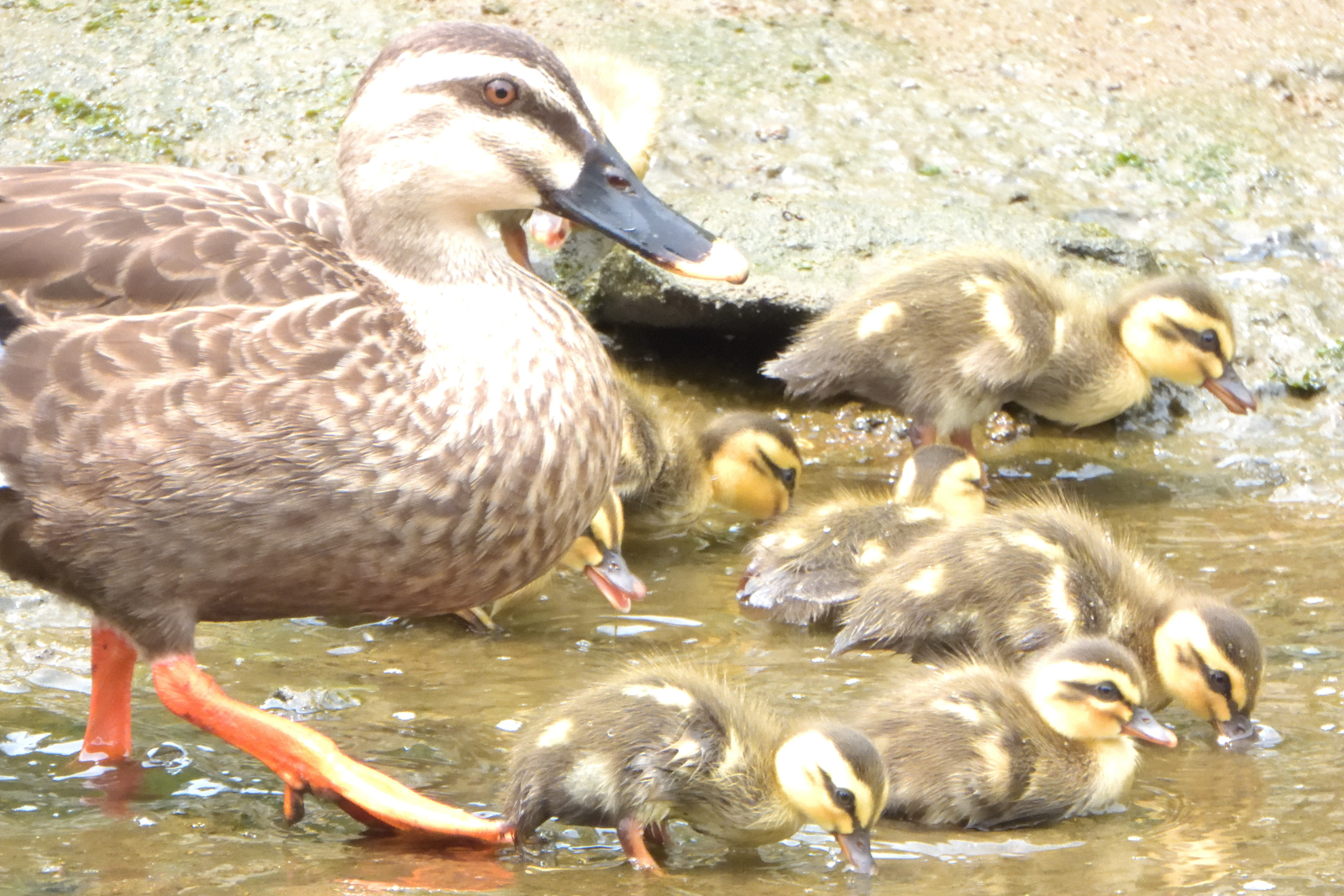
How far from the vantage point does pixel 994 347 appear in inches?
207

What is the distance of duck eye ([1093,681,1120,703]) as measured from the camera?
136 inches

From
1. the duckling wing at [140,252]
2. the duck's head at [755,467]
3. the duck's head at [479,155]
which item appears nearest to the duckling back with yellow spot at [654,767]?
the duck's head at [479,155]

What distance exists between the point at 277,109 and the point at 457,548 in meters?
3.34

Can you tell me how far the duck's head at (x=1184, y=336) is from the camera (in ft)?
17.5

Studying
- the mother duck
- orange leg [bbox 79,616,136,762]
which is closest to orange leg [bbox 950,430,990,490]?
the mother duck

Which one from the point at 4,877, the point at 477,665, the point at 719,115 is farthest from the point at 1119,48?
the point at 4,877

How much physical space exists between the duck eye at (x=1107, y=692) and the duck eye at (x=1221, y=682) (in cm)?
25

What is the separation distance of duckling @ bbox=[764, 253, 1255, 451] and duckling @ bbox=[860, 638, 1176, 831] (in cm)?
177

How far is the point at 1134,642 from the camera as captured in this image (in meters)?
3.99

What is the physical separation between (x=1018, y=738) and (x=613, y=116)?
2990 millimetres

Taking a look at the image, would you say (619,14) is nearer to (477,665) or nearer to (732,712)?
(477,665)

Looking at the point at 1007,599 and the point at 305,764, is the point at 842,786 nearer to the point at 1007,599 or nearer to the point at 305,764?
the point at 305,764

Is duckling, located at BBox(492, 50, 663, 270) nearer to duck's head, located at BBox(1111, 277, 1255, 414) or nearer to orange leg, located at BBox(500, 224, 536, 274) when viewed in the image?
orange leg, located at BBox(500, 224, 536, 274)

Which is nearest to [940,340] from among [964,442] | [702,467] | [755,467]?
[964,442]
